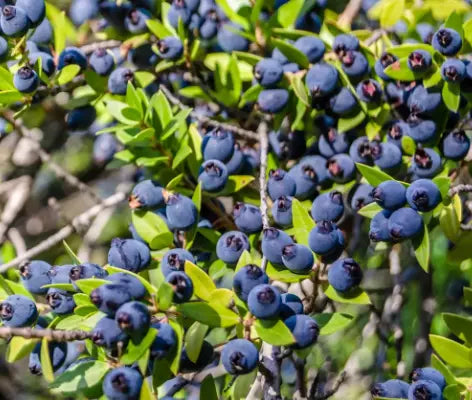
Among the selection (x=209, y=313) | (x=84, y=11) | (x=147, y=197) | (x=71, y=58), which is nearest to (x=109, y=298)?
(x=209, y=313)

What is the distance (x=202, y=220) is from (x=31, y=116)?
96 centimetres

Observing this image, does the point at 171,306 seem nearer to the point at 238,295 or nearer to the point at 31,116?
the point at 238,295

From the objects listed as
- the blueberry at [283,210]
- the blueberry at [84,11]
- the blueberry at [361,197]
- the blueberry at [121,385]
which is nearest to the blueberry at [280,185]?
the blueberry at [283,210]

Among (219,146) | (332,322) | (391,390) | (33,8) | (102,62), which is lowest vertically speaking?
(391,390)

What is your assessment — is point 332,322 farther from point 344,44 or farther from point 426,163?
point 344,44

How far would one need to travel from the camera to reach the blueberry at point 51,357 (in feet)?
4.17

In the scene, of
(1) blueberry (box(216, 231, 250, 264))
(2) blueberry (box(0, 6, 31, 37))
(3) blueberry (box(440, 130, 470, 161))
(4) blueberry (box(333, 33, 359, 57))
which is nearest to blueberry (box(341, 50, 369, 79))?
(4) blueberry (box(333, 33, 359, 57))

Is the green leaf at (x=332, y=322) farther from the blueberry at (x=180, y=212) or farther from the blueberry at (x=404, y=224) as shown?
the blueberry at (x=180, y=212)

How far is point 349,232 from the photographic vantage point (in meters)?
1.94

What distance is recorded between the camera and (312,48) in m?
1.50

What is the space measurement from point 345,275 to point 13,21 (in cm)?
80

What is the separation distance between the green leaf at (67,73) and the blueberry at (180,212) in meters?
0.38

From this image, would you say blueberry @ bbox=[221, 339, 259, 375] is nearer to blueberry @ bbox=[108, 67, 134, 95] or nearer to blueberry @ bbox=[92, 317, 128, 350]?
blueberry @ bbox=[92, 317, 128, 350]

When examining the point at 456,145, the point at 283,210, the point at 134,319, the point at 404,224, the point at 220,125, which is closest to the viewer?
the point at 134,319
